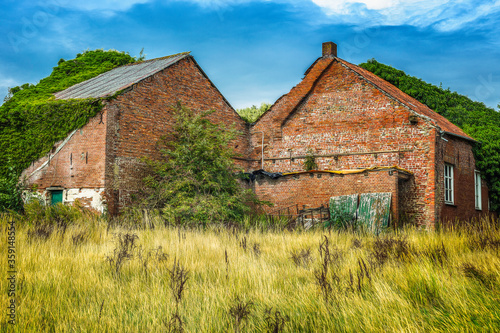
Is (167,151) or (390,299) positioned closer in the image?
(390,299)

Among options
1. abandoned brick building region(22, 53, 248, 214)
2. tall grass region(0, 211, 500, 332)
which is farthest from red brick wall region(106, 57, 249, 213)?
tall grass region(0, 211, 500, 332)

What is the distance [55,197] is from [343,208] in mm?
10770

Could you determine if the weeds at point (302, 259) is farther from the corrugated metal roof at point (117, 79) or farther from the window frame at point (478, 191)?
the window frame at point (478, 191)

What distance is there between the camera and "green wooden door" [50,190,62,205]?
1617 centimetres

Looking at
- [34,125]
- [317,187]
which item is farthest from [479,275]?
[34,125]

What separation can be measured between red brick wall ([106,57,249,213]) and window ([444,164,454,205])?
8.84 meters

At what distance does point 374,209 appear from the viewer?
→ 48.0 feet

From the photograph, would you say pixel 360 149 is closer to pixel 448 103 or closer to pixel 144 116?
pixel 144 116

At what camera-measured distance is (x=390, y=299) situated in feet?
15.8

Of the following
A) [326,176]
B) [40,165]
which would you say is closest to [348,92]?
[326,176]

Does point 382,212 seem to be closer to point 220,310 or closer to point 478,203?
point 478,203

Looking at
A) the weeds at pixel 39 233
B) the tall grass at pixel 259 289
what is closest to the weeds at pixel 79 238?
the weeds at pixel 39 233

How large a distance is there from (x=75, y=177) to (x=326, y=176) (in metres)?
9.48

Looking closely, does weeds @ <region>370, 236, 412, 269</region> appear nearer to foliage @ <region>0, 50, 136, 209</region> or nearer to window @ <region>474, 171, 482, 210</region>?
foliage @ <region>0, 50, 136, 209</region>
